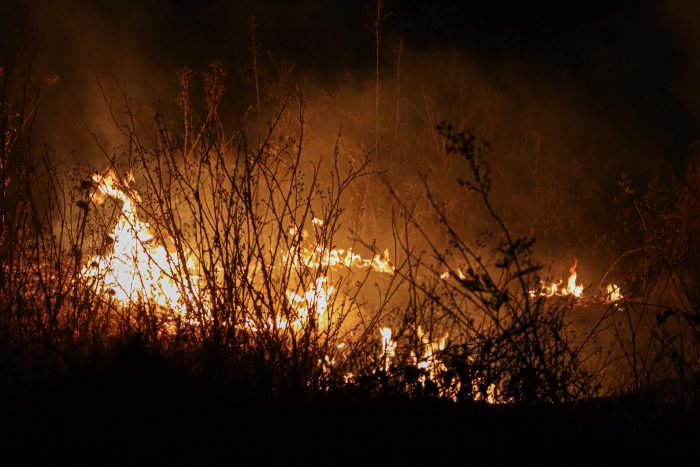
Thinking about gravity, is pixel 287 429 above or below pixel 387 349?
below

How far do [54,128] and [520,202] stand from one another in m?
6.49

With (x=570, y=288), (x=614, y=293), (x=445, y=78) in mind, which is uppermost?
(x=445, y=78)

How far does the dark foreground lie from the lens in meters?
2.84

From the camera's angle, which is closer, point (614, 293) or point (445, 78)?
point (614, 293)

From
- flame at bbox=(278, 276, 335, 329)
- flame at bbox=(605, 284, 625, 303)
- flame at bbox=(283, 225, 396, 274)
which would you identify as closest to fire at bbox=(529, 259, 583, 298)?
flame at bbox=(605, 284, 625, 303)

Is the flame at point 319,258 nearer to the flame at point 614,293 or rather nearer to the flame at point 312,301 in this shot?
the flame at point 312,301

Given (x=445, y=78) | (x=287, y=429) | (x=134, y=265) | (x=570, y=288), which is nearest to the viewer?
(x=287, y=429)

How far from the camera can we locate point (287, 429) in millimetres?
3076

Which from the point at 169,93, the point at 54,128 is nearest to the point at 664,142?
the point at 169,93

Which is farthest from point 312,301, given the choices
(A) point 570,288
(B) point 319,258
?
(A) point 570,288

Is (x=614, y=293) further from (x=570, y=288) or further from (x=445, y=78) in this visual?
(x=445, y=78)

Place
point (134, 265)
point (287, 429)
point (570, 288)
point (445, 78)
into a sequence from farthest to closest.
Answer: point (445, 78), point (570, 288), point (134, 265), point (287, 429)

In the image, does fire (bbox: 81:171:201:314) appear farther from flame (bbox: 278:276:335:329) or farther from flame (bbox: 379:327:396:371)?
flame (bbox: 379:327:396:371)

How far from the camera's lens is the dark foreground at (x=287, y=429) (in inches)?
112
